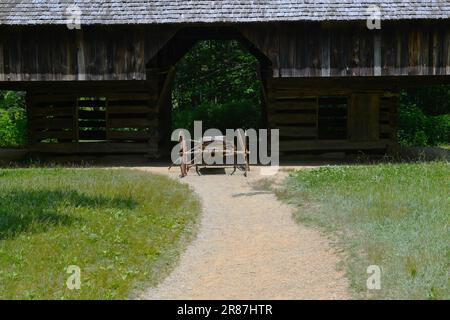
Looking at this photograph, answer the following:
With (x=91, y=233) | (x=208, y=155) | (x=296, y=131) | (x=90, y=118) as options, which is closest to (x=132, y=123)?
Result: (x=90, y=118)

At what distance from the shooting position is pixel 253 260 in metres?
8.17

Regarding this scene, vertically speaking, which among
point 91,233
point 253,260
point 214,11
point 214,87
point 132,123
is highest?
point 214,11

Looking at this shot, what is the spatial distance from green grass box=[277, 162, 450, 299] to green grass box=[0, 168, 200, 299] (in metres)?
2.21

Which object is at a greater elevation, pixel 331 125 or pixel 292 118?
pixel 292 118

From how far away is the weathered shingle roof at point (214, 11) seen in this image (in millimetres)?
17219

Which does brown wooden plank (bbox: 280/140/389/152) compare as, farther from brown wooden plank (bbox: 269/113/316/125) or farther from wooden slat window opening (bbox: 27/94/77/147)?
wooden slat window opening (bbox: 27/94/77/147)

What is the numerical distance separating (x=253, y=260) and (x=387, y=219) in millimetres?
2352

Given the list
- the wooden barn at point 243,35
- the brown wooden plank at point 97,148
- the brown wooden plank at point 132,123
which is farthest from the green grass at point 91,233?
the brown wooden plank at point 97,148

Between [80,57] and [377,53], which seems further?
[80,57]

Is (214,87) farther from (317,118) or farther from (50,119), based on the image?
(317,118)

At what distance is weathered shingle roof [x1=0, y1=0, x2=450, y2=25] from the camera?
1722 cm

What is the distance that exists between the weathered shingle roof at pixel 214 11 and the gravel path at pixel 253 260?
6.98 m

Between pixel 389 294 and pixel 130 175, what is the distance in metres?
9.56

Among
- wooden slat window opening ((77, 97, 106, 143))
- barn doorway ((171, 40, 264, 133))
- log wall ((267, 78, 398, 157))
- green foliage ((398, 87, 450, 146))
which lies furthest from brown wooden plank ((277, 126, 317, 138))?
barn doorway ((171, 40, 264, 133))
